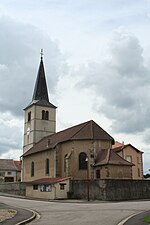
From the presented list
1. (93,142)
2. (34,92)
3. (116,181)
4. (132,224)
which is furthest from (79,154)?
(132,224)

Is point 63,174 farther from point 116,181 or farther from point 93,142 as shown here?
point 116,181

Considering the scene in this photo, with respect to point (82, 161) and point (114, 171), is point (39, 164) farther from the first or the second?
point (114, 171)

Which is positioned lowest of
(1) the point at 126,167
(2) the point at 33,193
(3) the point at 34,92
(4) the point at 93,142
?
(2) the point at 33,193

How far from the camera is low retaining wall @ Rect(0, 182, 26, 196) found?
51.7 meters

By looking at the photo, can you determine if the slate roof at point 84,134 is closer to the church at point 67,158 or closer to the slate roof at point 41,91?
the church at point 67,158

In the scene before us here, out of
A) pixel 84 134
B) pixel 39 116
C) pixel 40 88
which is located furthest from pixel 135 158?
pixel 40 88

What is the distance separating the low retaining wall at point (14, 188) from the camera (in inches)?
2034

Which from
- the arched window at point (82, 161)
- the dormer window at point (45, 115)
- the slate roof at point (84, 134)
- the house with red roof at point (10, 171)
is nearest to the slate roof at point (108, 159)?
the arched window at point (82, 161)

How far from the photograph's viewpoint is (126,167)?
46.4 meters

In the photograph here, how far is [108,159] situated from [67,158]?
22.3 ft

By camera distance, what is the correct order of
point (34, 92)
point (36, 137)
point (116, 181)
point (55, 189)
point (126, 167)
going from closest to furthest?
point (116, 181) → point (55, 189) → point (126, 167) → point (36, 137) → point (34, 92)

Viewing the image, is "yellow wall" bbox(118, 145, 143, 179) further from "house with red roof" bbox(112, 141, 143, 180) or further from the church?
the church

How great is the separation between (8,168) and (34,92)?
27.0m

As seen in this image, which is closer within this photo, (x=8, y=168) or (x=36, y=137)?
(x=36, y=137)
